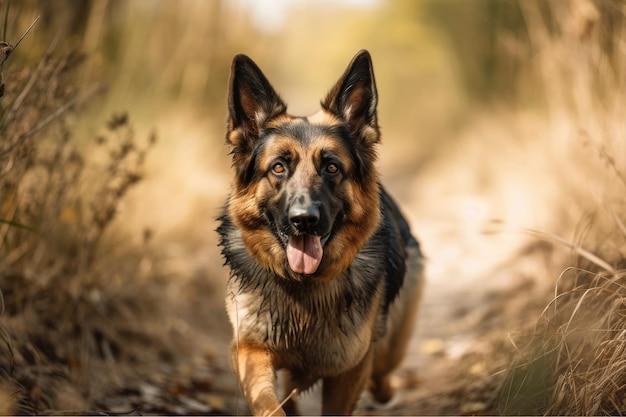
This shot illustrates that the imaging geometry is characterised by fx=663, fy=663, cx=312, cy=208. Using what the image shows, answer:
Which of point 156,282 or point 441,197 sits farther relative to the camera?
point 441,197

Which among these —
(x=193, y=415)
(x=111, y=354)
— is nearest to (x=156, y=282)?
(x=111, y=354)

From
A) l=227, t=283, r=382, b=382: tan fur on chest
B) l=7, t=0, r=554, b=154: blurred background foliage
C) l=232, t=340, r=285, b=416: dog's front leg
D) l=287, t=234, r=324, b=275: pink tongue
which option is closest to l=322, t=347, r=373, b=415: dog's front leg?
l=227, t=283, r=382, b=382: tan fur on chest

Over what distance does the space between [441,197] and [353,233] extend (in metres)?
8.64

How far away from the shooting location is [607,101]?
17.0ft

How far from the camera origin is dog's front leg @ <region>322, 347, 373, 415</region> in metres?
3.91

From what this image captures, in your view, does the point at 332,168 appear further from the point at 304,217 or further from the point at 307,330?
the point at 307,330

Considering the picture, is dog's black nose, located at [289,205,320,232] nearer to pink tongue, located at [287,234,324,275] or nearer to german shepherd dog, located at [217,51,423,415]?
german shepherd dog, located at [217,51,423,415]

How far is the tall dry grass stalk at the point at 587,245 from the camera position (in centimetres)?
324

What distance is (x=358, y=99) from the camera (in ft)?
12.7

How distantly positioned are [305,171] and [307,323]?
2.80 feet

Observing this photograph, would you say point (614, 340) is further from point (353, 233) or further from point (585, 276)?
point (353, 233)

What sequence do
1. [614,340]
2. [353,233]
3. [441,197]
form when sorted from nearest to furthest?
1. [614,340]
2. [353,233]
3. [441,197]

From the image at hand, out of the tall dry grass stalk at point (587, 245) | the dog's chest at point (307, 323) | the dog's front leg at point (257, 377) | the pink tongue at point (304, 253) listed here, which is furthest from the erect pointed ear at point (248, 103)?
the tall dry grass stalk at point (587, 245)

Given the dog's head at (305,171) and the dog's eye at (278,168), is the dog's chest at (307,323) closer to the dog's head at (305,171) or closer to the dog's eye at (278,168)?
the dog's head at (305,171)
